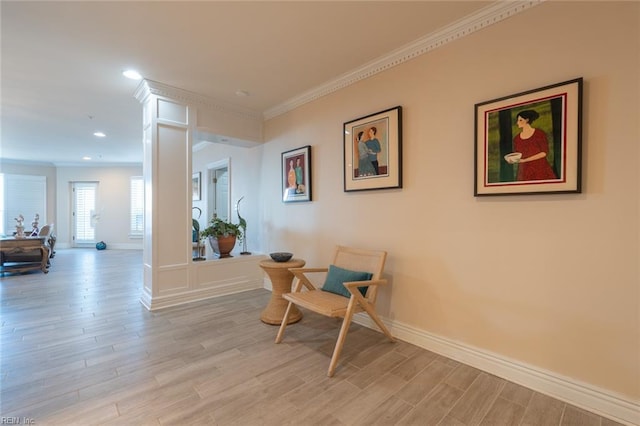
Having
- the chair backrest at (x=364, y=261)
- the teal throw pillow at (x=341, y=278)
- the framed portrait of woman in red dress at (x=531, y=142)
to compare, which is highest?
the framed portrait of woman in red dress at (x=531, y=142)

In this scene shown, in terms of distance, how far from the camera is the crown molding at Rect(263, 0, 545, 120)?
201 cm

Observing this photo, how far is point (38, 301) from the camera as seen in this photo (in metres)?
3.70

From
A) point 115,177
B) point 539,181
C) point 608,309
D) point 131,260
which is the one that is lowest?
point 131,260

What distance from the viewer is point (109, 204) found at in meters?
9.00

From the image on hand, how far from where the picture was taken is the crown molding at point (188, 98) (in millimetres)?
3340

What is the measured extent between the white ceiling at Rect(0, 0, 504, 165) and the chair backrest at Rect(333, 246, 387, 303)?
1873 mm

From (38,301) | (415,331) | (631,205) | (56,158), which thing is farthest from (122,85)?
(56,158)

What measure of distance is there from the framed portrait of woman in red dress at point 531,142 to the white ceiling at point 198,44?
773 mm

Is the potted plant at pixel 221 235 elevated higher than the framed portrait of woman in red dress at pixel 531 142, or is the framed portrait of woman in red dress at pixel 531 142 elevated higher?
the framed portrait of woman in red dress at pixel 531 142

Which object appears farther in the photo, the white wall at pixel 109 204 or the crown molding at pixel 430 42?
the white wall at pixel 109 204

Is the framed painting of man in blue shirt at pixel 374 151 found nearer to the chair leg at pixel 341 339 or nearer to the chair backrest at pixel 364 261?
the chair backrest at pixel 364 261

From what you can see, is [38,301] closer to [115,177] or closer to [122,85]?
[122,85]

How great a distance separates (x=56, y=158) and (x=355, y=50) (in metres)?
9.32

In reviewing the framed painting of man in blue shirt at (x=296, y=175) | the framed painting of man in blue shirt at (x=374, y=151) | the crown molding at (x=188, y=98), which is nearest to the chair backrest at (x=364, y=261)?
the framed painting of man in blue shirt at (x=374, y=151)
